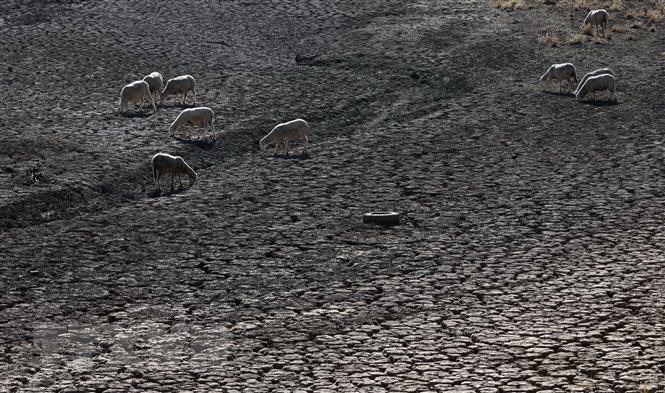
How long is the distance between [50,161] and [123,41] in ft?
46.2

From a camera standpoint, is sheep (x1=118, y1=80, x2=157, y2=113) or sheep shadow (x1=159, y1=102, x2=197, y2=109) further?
sheep shadow (x1=159, y1=102, x2=197, y2=109)

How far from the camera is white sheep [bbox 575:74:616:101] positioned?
1161 inches

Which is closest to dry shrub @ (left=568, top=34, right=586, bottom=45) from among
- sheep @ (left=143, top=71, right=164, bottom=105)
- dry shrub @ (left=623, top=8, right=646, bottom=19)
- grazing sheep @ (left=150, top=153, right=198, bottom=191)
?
dry shrub @ (left=623, top=8, right=646, bottom=19)

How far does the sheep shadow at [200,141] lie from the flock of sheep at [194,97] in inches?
9.2

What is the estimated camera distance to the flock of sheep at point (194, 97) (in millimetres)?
22391

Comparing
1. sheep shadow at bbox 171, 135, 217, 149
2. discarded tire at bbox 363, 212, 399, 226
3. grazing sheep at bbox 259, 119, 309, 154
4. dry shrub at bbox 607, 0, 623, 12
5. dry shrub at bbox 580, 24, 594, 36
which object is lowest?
discarded tire at bbox 363, 212, 399, 226

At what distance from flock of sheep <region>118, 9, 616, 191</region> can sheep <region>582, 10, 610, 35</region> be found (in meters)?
7.23

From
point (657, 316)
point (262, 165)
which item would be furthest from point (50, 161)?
point (657, 316)

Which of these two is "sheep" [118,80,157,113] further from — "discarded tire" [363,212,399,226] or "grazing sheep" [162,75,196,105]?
"discarded tire" [363,212,399,226]

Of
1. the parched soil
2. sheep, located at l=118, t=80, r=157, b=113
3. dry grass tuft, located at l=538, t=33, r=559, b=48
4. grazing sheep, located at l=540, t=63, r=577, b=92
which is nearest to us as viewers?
the parched soil

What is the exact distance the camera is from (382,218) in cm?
1989

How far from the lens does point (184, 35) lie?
3853cm

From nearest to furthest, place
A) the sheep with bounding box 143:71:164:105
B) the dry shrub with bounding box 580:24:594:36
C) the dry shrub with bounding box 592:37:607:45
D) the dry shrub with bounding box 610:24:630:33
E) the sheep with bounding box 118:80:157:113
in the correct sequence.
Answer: the sheep with bounding box 118:80:157:113, the sheep with bounding box 143:71:164:105, the dry shrub with bounding box 592:37:607:45, the dry shrub with bounding box 580:24:594:36, the dry shrub with bounding box 610:24:630:33

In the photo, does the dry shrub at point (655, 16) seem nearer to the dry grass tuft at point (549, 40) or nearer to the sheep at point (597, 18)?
the sheep at point (597, 18)
